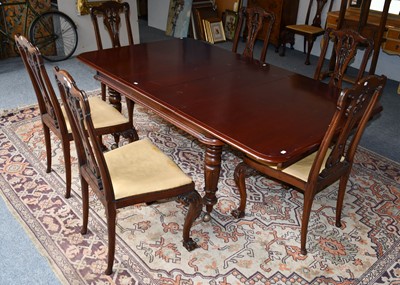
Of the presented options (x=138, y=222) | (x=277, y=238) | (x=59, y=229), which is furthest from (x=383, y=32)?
(x=59, y=229)

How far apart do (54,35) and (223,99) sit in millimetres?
3452

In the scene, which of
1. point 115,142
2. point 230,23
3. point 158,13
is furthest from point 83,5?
point 115,142

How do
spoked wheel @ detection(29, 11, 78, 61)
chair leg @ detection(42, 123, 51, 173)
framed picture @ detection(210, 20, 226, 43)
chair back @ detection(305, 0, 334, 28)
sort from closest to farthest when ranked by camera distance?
chair leg @ detection(42, 123, 51, 173) → spoked wheel @ detection(29, 11, 78, 61) → chair back @ detection(305, 0, 334, 28) → framed picture @ detection(210, 20, 226, 43)

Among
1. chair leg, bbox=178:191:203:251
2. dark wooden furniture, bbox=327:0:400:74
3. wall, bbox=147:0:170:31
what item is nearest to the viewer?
chair leg, bbox=178:191:203:251

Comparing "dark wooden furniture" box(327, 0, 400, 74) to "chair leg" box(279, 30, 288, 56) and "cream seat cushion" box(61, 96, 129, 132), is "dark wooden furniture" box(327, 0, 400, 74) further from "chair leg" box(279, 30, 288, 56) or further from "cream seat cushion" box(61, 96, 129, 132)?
"cream seat cushion" box(61, 96, 129, 132)

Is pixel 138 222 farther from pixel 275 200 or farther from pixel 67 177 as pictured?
pixel 275 200

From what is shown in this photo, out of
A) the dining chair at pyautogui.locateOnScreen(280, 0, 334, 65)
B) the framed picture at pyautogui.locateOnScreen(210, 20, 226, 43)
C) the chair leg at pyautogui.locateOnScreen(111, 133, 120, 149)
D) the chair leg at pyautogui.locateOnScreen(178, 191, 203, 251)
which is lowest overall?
the chair leg at pyautogui.locateOnScreen(111, 133, 120, 149)

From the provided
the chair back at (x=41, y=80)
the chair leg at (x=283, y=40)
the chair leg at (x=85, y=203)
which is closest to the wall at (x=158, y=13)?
the chair leg at (x=283, y=40)

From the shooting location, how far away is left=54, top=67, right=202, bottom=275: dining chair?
1.59 metres

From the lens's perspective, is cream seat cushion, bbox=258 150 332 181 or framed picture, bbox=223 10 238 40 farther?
framed picture, bbox=223 10 238 40

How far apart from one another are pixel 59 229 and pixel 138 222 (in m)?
0.44

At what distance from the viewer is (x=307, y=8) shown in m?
5.34

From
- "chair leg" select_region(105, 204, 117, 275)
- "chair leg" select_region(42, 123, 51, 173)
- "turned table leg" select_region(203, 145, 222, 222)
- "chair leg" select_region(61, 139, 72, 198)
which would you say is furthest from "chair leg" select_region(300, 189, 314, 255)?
"chair leg" select_region(42, 123, 51, 173)

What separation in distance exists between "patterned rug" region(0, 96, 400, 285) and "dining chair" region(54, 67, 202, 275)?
0.12 m
